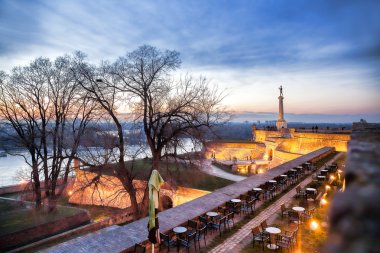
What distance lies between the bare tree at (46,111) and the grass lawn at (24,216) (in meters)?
2.43

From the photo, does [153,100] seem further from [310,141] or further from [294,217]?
[310,141]

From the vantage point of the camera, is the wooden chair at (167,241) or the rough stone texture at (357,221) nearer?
the rough stone texture at (357,221)

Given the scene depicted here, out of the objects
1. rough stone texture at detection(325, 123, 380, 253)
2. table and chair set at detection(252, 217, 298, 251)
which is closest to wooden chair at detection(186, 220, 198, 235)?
table and chair set at detection(252, 217, 298, 251)

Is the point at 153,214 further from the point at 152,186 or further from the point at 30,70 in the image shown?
the point at 30,70

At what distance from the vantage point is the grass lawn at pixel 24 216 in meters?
21.2

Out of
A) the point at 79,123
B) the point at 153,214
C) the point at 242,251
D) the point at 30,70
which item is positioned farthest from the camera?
the point at 79,123

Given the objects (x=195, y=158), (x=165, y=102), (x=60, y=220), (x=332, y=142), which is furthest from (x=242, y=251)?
(x=332, y=142)

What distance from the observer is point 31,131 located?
20562 mm

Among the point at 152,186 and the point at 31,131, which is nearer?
the point at 152,186

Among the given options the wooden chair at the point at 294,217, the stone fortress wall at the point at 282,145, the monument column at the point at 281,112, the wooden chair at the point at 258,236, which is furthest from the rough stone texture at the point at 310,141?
the wooden chair at the point at 258,236

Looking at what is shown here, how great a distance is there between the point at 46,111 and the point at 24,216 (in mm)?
10756

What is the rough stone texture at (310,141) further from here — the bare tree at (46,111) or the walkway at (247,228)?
the bare tree at (46,111)

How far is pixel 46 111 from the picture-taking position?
20672 millimetres

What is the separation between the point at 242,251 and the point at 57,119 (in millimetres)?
17995
